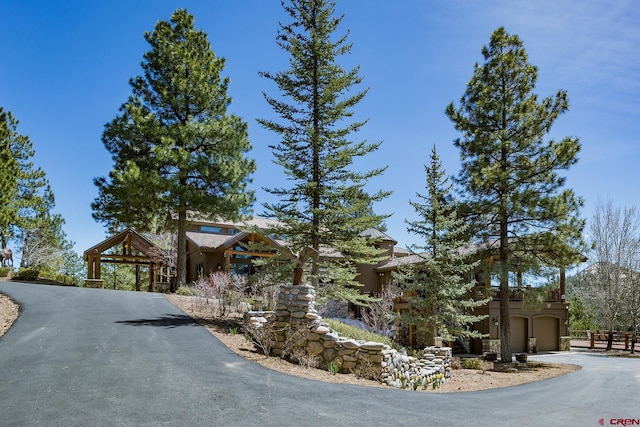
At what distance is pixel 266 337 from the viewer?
11875mm

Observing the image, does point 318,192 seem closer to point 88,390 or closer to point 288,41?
point 288,41

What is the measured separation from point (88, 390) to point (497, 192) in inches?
649

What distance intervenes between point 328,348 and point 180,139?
49.2 feet

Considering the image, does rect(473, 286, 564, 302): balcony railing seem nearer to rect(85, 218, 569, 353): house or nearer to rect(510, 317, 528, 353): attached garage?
rect(85, 218, 569, 353): house

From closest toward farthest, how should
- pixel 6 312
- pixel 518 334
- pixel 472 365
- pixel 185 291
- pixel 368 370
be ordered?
pixel 368 370 → pixel 6 312 → pixel 472 365 → pixel 185 291 → pixel 518 334

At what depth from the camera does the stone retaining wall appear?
36.8ft

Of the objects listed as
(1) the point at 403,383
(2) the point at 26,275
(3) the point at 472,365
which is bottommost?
(3) the point at 472,365

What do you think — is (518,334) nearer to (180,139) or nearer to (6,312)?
(180,139)

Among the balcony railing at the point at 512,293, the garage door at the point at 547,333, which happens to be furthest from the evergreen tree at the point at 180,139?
the garage door at the point at 547,333

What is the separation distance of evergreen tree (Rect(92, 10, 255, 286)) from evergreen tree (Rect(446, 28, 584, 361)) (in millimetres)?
10992

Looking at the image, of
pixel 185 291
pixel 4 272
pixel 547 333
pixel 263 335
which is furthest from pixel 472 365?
pixel 4 272

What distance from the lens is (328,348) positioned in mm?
11617

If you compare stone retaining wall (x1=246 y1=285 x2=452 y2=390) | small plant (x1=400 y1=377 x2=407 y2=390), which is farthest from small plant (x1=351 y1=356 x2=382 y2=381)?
small plant (x1=400 y1=377 x2=407 y2=390)

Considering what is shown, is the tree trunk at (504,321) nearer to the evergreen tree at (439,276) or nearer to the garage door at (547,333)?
the evergreen tree at (439,276)
